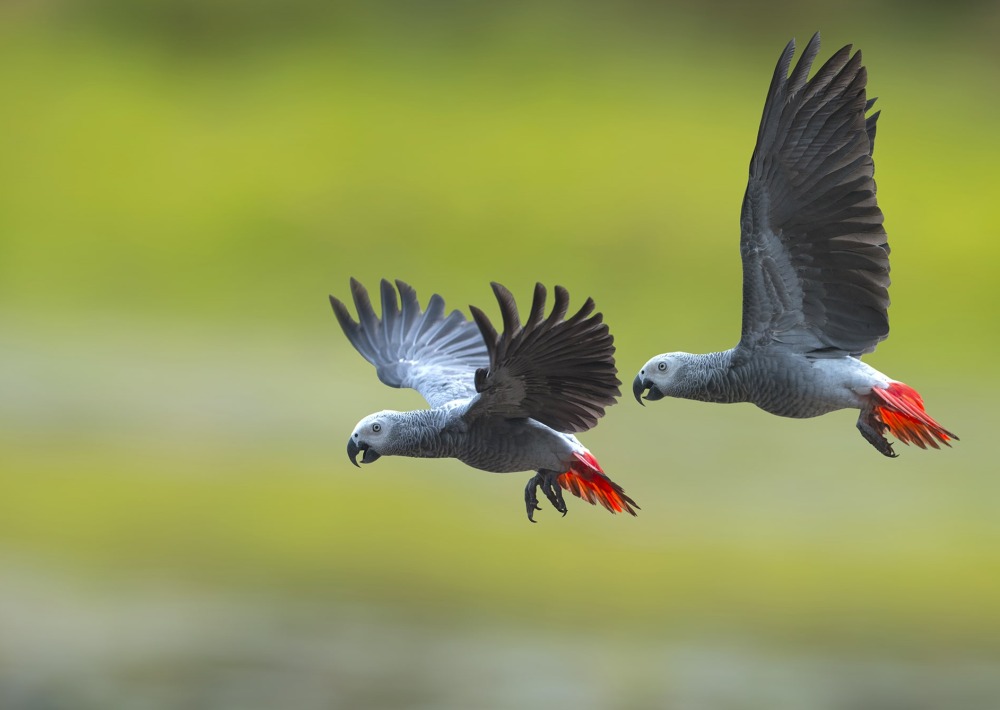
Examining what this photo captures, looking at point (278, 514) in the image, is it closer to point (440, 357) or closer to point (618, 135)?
point (618, 135)

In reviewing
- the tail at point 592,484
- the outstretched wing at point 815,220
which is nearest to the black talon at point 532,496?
the tail at point 592,484

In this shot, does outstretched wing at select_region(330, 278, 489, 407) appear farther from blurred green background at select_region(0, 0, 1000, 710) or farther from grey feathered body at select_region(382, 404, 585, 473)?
blurred green background at select_region(0, 0, 1000, 710)

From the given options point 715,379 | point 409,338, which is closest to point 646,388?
point 715,379

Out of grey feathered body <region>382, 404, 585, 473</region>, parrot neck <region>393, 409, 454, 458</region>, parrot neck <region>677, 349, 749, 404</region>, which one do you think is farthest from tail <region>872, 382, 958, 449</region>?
parrot neck <region>393, 409, 454, 458</region>

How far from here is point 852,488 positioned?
41.1 feet

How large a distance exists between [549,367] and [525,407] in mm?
233

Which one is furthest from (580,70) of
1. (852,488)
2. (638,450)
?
(852,488)

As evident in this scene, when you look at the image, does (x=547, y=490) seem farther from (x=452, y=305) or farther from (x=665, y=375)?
(x=452, y=305)

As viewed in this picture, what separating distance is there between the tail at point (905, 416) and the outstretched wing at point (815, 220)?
15cm

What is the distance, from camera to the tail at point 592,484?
438cm

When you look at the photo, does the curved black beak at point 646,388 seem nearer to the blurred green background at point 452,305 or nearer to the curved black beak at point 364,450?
the curved black beak at point 364,450

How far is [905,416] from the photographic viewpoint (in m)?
4.15

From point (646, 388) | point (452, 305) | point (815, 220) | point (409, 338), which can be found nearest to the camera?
point (815, 220)

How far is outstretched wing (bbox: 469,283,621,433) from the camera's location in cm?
386
